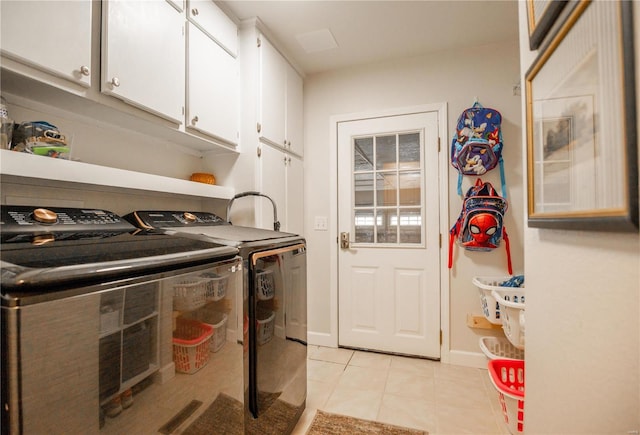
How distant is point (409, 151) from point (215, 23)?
1772 millimetres

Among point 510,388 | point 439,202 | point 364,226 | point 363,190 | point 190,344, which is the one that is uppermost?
point 363,190

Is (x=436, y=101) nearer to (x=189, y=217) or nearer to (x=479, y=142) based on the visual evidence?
(x=479, y=142)

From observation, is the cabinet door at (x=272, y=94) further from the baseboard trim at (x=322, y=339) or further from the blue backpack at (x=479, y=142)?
the baseboard trim at (x=322, y=339)

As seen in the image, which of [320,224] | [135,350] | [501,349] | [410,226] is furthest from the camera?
[320,224]

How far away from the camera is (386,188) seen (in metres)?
2.78

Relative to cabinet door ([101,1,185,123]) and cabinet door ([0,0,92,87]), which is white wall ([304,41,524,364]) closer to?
cabinet door ([101,1,185,123])

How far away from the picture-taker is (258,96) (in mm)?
2229

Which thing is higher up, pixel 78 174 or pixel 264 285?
pixel 78 174

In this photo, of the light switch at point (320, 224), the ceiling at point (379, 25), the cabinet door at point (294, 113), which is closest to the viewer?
→ the ceiling at point (379, 25)

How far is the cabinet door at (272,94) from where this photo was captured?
227cm

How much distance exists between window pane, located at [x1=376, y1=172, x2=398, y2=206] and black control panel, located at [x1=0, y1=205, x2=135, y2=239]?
1.98 meters

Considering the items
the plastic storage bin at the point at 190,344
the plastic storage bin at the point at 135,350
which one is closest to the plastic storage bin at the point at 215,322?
the plastic storage bin at the point at 190,344

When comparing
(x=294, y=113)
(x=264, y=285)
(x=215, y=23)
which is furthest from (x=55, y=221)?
(x=294, y=113)

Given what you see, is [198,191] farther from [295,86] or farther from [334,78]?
[334,78]
